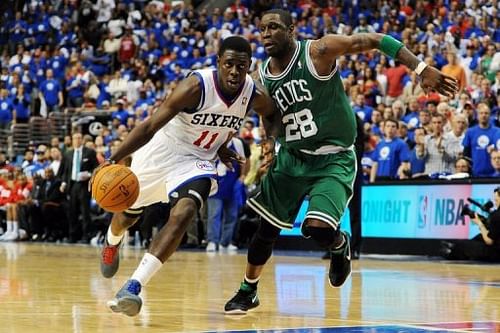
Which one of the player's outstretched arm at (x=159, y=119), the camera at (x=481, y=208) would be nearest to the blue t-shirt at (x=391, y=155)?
the camera at (x=481, y=208)

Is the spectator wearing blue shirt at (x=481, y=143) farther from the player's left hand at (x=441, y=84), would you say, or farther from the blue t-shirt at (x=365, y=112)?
the player's left hand at (x=441, y=84)

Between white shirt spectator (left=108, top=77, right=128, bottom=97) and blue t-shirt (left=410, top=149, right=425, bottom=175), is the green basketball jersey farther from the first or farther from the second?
white shirt spectator (left=108, top=77, right=128, bottom=97)

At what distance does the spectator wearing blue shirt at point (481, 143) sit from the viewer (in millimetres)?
14031

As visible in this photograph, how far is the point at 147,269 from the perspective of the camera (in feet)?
20.1

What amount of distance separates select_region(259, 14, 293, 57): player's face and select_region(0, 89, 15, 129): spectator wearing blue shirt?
20847 millimetres

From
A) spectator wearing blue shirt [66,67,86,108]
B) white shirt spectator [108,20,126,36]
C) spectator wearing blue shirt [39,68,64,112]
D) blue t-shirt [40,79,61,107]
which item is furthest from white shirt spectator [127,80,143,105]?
white shirt spectator [108,20,126,36]

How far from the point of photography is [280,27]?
689 cm

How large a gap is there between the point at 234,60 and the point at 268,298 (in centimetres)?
216

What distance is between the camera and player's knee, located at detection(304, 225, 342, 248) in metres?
6.76

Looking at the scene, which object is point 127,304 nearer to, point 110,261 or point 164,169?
point 164,169

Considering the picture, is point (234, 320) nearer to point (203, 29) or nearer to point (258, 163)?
point (258, 163)

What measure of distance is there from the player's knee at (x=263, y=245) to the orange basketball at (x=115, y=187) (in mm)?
987

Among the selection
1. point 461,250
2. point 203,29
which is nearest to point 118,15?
point 203,29

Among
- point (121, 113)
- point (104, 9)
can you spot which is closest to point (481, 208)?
point (121, 113)
